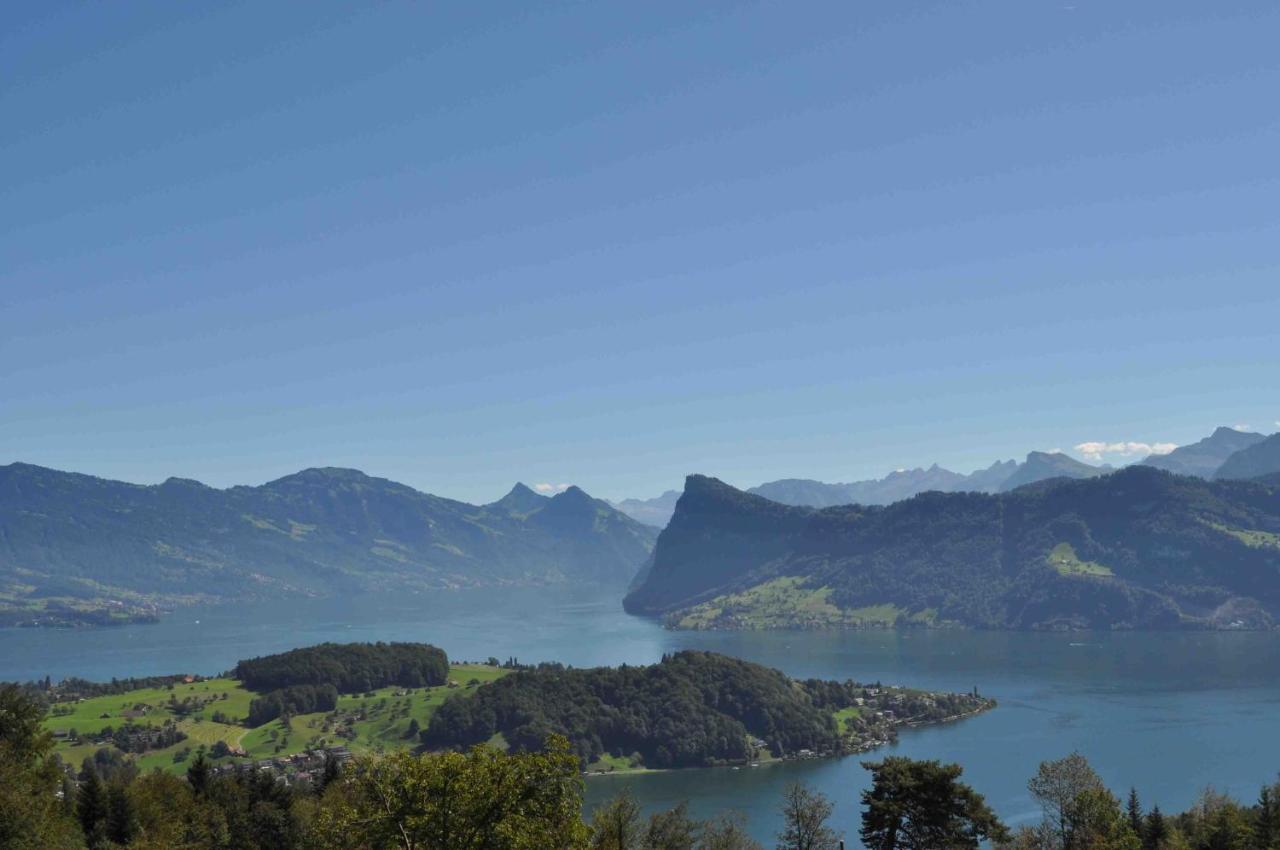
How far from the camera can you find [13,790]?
147ft

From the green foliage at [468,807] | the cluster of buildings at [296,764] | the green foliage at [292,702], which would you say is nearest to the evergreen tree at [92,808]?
the green foliage at [468,807]

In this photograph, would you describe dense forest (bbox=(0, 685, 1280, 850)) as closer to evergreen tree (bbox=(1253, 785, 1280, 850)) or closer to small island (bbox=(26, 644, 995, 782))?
evergreen tree (bbox=(1253, 785, 1280, 850))

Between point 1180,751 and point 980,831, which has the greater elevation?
point 980,831

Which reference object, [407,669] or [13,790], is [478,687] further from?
[13,790]

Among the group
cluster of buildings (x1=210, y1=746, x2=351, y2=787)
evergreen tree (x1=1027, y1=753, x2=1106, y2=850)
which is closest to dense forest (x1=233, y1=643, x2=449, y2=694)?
cluster of buildings (x1=210, y1=746, x2=351, y2=787)

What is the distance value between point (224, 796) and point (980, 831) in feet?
140

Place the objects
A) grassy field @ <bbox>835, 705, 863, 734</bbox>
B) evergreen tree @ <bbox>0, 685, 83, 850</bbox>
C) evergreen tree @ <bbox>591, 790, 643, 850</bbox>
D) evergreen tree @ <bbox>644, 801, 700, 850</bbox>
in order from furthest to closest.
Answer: grassy field @ <bbox>835, 705, 863, 734</bbox>, evergreen tree @ <bbox>644, 801, 700, 850</bbox>, evergreen tree @ <bbox>591, 790, 643, 850</bbox>, evergreen tree @ <bbox>0, 685, 83, 850</bbox>

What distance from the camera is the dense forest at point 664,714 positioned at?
147 m

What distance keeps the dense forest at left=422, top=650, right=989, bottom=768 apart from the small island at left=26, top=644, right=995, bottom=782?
206 mm

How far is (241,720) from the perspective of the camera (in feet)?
526

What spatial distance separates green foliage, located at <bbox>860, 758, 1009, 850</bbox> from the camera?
5391 centimetres

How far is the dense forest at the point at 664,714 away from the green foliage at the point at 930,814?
89.6 metres

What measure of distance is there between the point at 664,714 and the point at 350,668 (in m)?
58.9

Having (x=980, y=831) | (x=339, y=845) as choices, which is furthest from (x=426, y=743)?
(x=339, y=845)
